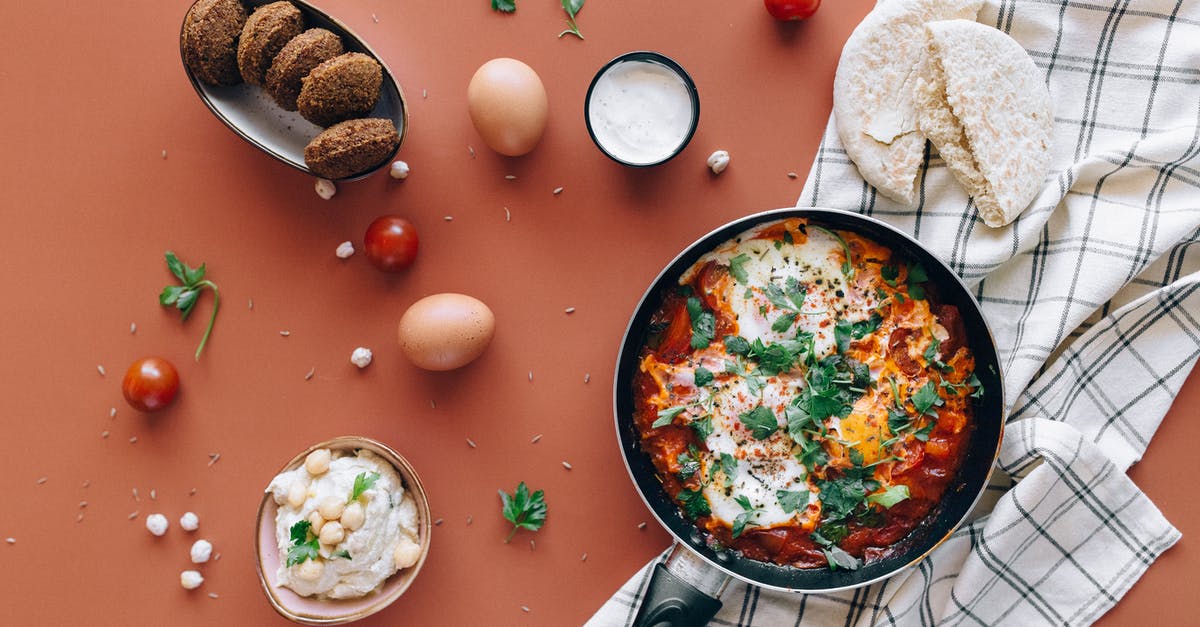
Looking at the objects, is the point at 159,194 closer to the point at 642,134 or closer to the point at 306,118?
the point at 306,118

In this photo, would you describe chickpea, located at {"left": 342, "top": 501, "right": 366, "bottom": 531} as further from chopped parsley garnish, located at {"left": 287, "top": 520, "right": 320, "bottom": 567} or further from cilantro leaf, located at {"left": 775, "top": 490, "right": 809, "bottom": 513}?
cilantro leaf, located at {"left": 775, "top": 490, "right": 809, "bottom": 513}

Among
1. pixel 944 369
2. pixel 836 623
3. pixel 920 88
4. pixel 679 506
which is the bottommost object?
pixel 836 623

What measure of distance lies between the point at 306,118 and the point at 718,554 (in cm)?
212

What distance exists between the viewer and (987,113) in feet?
9.50

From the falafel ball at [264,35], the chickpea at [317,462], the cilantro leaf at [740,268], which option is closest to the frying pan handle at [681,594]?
the cilantro leaf at [740,268]

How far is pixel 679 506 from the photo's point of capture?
10.0 ft

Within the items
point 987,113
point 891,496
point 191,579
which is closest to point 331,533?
point 191,579

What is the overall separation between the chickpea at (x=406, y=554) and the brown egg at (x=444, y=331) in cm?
64

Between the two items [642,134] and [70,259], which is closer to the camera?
[642,134]

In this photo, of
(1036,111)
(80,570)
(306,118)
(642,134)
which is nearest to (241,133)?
(306,118)

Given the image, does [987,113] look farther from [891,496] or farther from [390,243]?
[390,243]

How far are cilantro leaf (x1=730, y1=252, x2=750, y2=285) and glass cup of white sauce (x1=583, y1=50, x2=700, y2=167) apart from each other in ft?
1.43

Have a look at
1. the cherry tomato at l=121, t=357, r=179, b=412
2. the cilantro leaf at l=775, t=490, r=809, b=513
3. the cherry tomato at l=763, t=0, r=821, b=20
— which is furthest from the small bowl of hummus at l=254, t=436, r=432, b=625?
the cherry tomato at l=763, t=0, r=821, b=20

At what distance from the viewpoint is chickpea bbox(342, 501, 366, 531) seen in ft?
9.34
